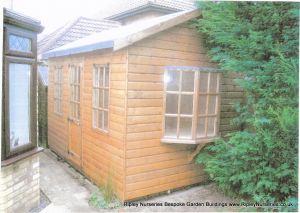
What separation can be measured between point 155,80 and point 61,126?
3.77 metres

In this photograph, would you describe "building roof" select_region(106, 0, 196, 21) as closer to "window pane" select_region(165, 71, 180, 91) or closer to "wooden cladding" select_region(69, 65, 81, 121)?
"wooden cladding" select_region(69, 65, 81, 121)

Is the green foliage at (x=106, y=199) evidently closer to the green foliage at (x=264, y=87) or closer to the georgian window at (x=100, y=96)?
the georgian window at (x=100, y=96)

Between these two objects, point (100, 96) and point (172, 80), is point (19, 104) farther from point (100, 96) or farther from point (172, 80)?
point (172, 80)

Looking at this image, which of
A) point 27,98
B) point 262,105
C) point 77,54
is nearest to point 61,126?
point 77,54

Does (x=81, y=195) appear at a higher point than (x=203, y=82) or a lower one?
lower

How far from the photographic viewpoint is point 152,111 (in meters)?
5.42

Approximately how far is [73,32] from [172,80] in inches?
288

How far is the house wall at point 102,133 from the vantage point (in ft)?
17.3

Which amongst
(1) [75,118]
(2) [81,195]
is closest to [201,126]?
(2) [81,195]

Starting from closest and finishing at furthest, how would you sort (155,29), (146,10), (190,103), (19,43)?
(19,43) → (155,29) → (190,103) → (146,10)

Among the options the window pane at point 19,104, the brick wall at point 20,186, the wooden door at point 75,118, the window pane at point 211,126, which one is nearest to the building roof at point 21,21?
the window pane at point 19,104

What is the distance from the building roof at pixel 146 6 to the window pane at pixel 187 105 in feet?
20.2

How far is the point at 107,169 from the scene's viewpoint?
579 cm

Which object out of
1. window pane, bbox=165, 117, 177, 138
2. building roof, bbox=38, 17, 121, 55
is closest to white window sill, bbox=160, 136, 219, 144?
window pane, bbox=165, 117, 177, 138
